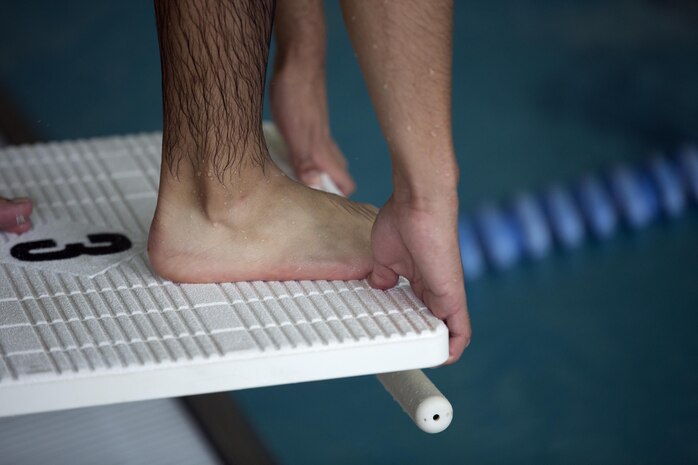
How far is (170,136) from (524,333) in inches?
45.4

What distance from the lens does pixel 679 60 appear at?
3.17m

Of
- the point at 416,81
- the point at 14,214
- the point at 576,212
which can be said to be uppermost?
the point at 416,81

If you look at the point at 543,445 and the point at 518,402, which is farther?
the point at 518,402

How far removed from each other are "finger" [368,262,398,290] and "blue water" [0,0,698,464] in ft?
2.20

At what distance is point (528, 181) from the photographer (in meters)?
2.61

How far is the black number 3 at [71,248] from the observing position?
1.26 m

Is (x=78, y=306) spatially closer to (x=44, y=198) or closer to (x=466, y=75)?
(x=44, y=198)

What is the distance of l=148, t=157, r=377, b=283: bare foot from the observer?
1160 millimetres

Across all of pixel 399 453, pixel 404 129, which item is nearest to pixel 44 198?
pixel 404 129

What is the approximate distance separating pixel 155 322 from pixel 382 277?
27 cm

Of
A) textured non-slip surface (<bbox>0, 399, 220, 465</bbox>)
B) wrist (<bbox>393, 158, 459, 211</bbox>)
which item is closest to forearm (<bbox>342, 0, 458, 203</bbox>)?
wrist (<bbox>393, 158, 459, 211</bbox>)

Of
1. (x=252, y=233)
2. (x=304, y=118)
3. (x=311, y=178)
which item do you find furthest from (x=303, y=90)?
(x=252, y=233)

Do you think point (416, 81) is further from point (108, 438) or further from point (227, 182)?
point (108, 438)

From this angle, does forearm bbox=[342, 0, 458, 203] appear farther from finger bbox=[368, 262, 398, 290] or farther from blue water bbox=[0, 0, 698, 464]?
blue water bbox=[0, 0, 698, 464]
